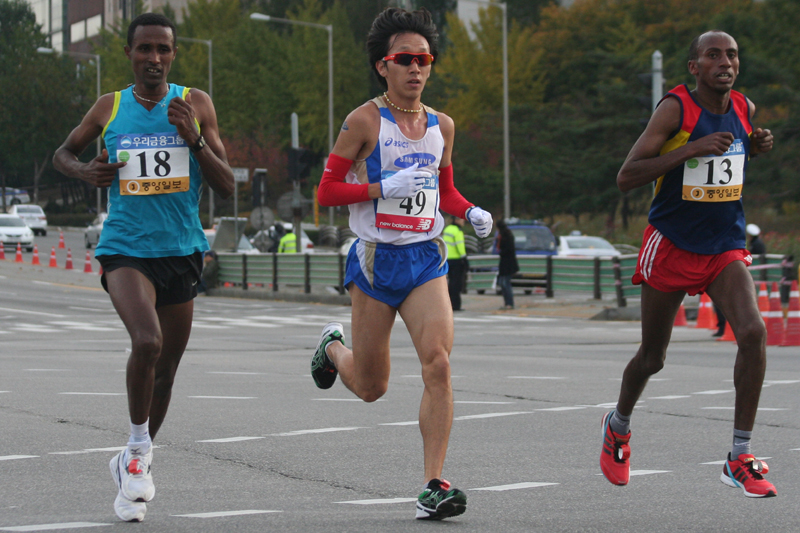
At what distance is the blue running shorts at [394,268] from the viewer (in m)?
5.32

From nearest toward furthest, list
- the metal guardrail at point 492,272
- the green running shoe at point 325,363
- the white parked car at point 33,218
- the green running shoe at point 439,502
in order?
the green running shoe at point 439,502
the green running shoe at point 325,363
the metal guardrail at point 492,272
the white parked car at point 33,218

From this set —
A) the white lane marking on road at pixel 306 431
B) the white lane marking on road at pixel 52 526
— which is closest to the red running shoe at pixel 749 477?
the white lane marking on road at pixel 52 526

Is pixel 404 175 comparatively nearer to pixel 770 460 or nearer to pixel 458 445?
pixel 458 445

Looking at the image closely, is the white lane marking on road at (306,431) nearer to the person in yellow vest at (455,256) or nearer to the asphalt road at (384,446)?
the asphalt road at (384,446)

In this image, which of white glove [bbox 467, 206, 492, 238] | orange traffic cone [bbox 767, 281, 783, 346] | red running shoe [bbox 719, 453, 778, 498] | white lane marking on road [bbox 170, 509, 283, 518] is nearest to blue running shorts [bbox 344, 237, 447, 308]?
white glove [bbox 467, 206, 492, 238]

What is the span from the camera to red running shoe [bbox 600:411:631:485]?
552 cm

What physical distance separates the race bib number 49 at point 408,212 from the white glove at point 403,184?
6cm

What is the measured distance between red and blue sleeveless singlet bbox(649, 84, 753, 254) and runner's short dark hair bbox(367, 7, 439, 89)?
3.75 ft

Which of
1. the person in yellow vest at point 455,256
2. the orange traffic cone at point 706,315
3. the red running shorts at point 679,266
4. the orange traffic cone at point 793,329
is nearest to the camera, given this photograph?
the red running shorts at point 679,266

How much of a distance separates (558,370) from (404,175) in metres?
6.99

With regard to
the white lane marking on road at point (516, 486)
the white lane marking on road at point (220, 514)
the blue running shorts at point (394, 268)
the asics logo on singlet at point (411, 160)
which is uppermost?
the asics logo on singlet at point (411, 160)

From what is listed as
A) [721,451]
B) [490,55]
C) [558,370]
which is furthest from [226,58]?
[721,451]

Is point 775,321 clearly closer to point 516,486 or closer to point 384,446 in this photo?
point 384,446

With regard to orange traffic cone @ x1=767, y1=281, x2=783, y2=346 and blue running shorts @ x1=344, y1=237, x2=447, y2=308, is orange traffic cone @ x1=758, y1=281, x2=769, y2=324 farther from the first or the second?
blue running shorts @ x1=344, y1=237, x2=447, y2=308
